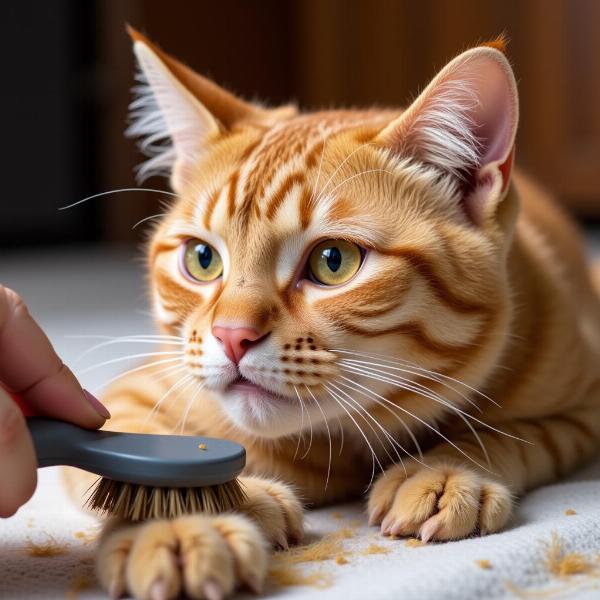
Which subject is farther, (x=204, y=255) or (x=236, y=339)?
(x=204, y=255)

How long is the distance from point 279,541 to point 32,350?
0.34m

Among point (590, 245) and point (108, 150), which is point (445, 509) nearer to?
point (590, 245)

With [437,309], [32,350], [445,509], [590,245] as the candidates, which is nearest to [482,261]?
[437,309]

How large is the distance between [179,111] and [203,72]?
4.08m

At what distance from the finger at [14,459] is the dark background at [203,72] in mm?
4126

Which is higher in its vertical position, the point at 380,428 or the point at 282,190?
the point at 282,190

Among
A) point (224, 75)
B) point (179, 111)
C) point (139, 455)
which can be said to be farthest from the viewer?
point (224, 75)

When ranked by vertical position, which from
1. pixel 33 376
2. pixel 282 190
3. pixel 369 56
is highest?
pixel 369 56

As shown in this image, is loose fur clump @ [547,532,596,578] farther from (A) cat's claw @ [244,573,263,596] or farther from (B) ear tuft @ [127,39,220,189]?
(B) ear tuft @ [127,39,220,189]

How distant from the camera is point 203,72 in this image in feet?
17.6

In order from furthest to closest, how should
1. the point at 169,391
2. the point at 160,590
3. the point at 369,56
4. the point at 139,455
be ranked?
the point at 369,56 < the point at 169,391 < the point at 139,455 < the point at 160,590

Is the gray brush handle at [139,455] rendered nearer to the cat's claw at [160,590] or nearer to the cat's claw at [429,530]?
the cat's claw at [160,590]

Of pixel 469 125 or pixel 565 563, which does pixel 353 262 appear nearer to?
pixel 469 125

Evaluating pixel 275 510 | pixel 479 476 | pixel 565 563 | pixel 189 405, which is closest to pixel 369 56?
pixel 189 405
